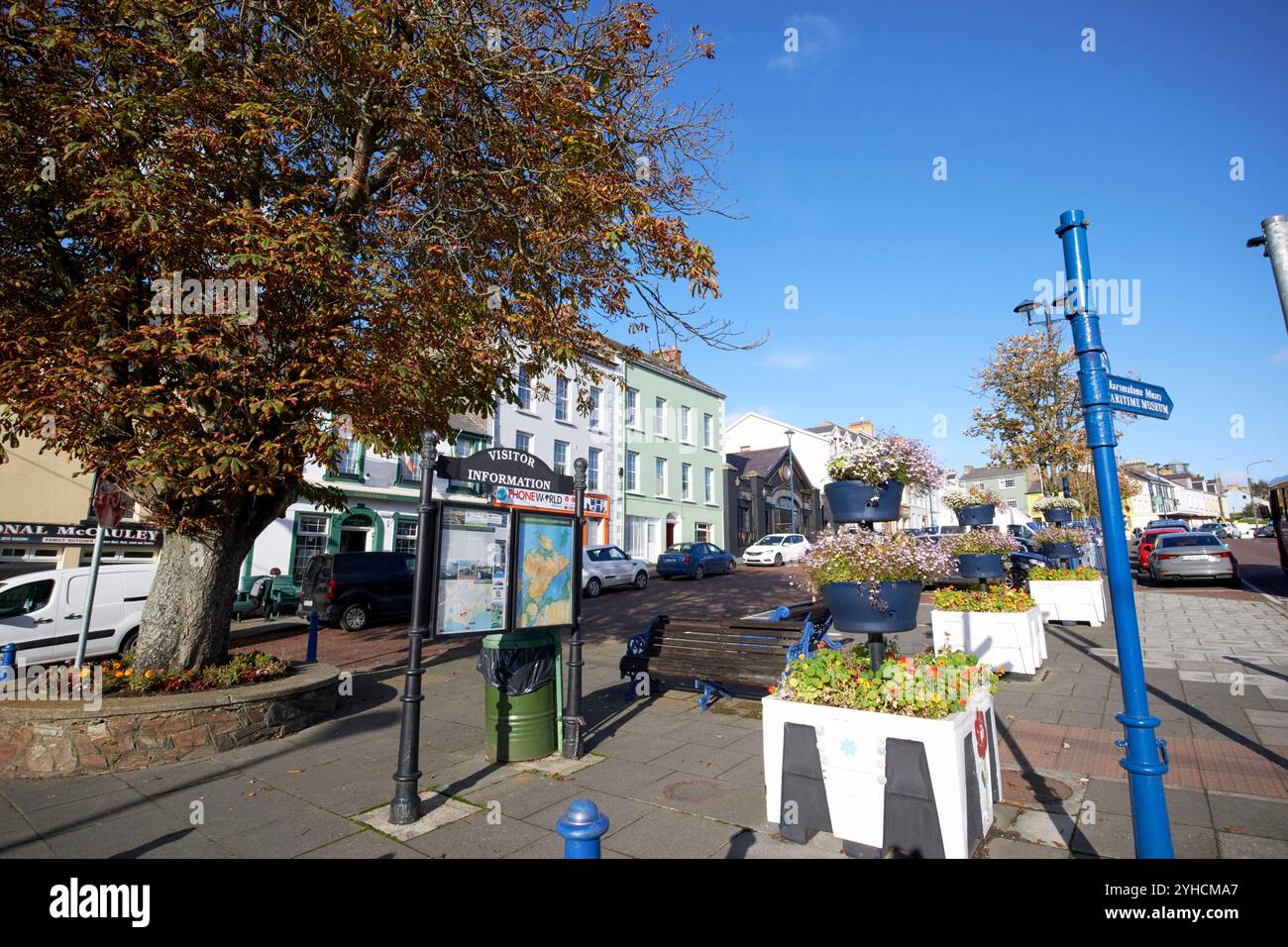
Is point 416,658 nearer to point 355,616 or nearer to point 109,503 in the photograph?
point 109,503

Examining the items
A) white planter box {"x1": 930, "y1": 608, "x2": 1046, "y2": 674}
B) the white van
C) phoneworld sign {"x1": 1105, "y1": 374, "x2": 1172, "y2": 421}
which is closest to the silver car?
white planter box {"x1": 930, "y1": 608, "x2": 1046, "y2": 674}

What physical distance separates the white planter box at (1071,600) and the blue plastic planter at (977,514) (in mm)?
1764

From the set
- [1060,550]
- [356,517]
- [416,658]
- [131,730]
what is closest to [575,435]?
[356,517]

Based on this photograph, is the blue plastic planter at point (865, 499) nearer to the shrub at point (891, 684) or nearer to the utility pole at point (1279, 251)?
the shrub at point (891, 684)

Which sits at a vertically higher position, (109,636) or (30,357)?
(30,357)

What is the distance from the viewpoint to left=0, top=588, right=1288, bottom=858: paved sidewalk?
3.99 metres

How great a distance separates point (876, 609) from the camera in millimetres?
4602

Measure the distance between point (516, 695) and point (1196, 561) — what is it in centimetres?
2178

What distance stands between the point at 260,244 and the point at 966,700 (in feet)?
22.1

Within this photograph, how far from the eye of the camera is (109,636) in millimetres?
11336

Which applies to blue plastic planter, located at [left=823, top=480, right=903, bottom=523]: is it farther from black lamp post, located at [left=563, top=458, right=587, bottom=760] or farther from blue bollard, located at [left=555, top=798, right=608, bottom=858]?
blue bollard, located at [left=555, top=798, right=608, bottom=858]

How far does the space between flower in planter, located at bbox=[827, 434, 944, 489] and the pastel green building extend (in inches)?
925
